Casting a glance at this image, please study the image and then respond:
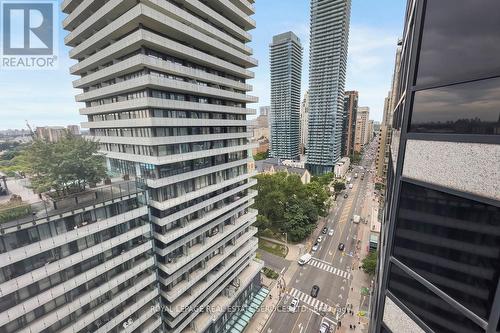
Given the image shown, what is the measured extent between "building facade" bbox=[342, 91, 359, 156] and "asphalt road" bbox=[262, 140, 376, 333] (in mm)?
94737

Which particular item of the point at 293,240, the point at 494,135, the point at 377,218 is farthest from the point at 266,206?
the point at 494,135

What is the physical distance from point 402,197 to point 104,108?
30.5m

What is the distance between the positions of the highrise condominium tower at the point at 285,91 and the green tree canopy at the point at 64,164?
11872 cm

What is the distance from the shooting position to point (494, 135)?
590 centimetres


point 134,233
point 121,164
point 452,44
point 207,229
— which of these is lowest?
point 207,229

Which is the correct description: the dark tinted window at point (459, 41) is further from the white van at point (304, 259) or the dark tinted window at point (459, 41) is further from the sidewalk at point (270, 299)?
the white van at point (304, 259)

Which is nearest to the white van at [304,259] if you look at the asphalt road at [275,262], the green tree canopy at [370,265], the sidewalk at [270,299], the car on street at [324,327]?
the sidewalk at [270,299]

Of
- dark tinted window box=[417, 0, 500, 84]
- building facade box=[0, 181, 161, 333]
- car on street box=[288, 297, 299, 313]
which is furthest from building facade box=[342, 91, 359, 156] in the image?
dark tinted window box=[417, 0, 500, 84]

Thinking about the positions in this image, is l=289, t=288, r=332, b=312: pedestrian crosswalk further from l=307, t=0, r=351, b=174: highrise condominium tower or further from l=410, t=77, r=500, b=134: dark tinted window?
l=307, t=0, r=351, b=174: highrise condominium tower

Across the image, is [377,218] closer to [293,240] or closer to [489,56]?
[293,240]

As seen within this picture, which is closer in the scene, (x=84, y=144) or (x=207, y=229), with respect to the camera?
(x=84, y=144)

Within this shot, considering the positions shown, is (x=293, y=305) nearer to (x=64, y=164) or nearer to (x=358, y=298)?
(x=358, y=298)

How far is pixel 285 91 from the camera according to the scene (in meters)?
130

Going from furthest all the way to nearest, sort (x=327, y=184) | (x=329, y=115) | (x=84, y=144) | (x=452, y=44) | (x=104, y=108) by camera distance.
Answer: (x=329, y=115)
(x=327, y=184)
(x=104, y=108)
(x=84, y=144)
(x=452, y=44)
